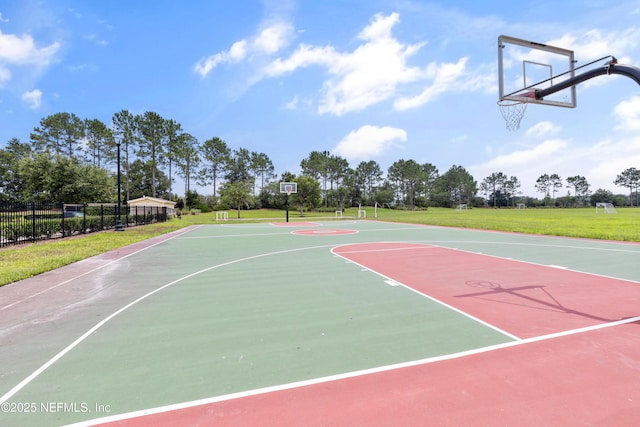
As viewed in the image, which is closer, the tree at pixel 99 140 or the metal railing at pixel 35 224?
the metal railing at pixel 35 224

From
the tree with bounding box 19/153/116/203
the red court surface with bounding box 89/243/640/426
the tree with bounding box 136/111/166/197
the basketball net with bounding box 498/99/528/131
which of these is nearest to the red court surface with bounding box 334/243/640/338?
the red court surface with bounding box 89/243/640/426

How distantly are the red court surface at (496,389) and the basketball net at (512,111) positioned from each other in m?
5.60

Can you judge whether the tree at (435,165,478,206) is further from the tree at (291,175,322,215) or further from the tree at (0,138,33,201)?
the tree at (0,138,33,201)

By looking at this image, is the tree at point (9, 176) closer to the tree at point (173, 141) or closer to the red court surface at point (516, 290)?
the tree at point (173, 141)

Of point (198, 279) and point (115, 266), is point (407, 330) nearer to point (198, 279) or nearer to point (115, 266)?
point (198, 279)

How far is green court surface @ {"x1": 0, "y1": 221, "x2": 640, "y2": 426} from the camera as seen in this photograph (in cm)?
288

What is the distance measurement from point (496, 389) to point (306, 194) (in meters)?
43.0

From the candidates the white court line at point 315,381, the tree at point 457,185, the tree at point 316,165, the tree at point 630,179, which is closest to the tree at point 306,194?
the tree at point 316,165

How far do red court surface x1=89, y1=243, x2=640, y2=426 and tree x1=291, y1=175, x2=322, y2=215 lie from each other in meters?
40.8

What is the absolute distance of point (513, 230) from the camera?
19.0m

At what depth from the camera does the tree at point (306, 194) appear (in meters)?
45.2

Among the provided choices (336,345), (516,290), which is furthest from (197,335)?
(516,290)

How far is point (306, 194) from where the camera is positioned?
45.5 m

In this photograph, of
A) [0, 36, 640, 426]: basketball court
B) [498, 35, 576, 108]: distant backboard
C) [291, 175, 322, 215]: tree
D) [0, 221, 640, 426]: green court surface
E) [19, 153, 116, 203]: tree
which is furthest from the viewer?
[291, 175, 322, 215]: tree
